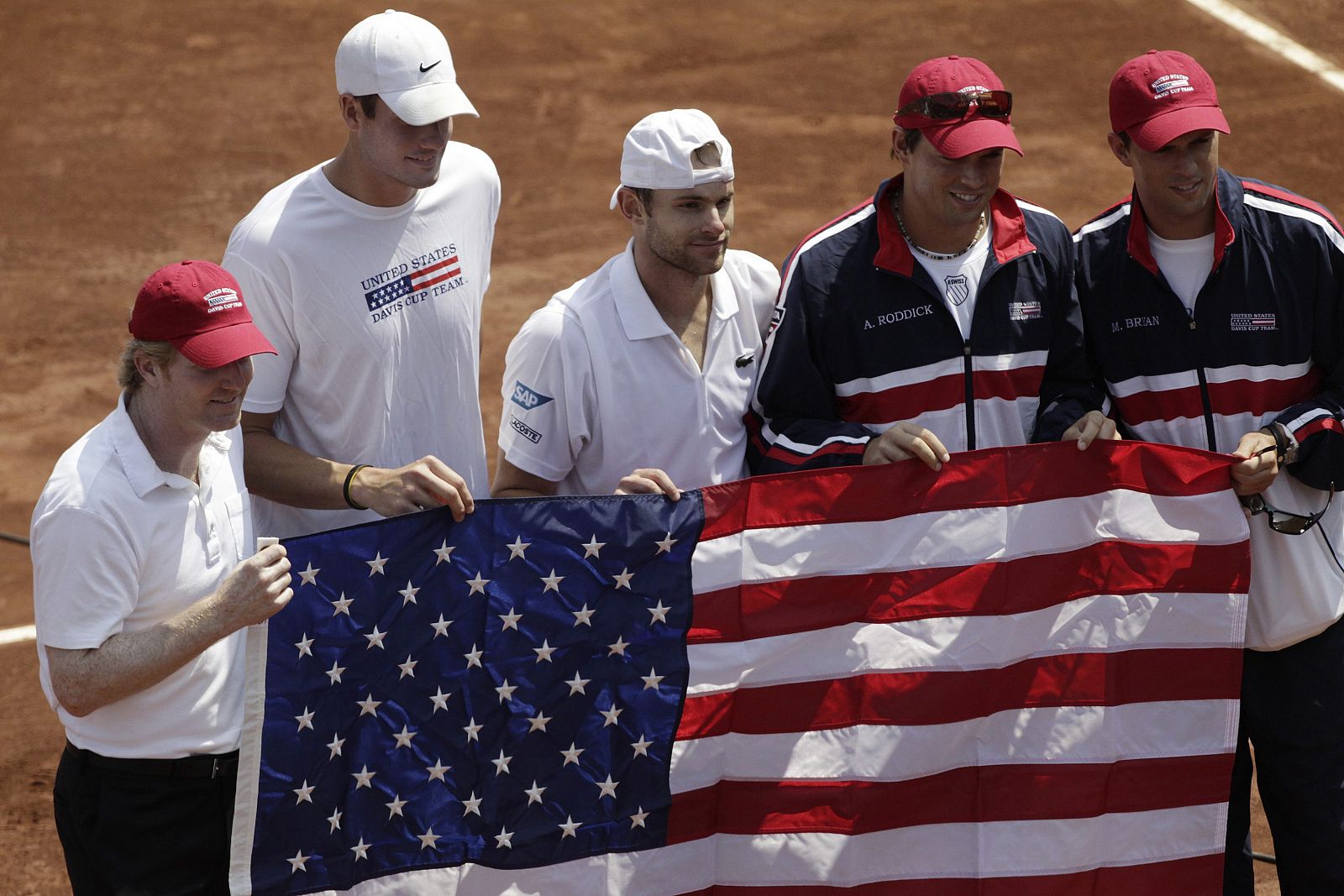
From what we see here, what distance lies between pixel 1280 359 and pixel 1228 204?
1.67 feet

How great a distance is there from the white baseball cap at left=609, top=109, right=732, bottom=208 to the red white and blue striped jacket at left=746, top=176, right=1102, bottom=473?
435 millimetres

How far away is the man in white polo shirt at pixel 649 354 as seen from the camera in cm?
471

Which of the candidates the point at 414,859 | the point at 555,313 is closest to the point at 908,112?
the point at 555,313

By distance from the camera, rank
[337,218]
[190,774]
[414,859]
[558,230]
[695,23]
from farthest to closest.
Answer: [695,23] → [558,230] → [337,218] → [414,859] → [190,774]

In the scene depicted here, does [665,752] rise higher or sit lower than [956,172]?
lower

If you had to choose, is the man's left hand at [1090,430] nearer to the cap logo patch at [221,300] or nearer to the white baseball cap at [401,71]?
the white baseball cap at [401,71]

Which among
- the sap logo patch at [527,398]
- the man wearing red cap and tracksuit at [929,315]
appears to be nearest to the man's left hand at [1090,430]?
the man wearing red cap and tracksuit at [929,315]

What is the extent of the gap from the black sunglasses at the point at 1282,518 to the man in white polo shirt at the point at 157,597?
2929 mm

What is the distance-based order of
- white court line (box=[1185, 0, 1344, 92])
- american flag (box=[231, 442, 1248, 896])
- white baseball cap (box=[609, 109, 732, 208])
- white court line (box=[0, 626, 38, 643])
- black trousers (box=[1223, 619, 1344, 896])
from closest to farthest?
american flag (box=[231, 442, 1248, 896])
white baseball cap (box=[609, 109, 732, 208])
black trousers (box=[1223, 619, 1344, 896])
white court line (box=[0, 626, 38, 643])
white court line (box=[1185, 0, 1344, 92])

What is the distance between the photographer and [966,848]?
4855 mm

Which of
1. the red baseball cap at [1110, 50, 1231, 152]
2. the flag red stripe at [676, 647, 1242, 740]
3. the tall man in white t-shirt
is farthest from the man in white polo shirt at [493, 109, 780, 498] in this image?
the red baseball cap at [1110, 50, 1231, 152]

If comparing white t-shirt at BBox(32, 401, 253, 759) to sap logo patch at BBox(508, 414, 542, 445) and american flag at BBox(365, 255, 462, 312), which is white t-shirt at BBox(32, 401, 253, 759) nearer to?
american flag at BBox(365, 255, 462, 312)

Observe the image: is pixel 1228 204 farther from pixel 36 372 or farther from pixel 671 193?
pixel 36 372

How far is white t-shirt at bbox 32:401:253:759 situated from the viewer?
3.92m
